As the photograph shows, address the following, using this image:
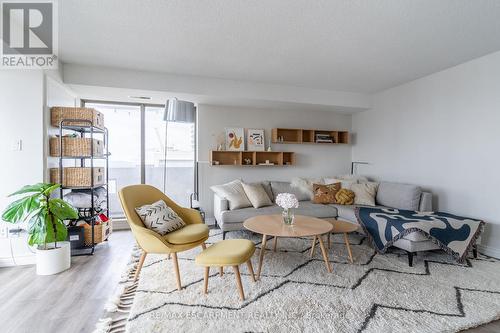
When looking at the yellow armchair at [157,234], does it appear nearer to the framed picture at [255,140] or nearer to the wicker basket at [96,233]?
the wicker basket at [96,233]

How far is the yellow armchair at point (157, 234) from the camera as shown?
225 centimetres

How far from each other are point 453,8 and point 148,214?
129 inches

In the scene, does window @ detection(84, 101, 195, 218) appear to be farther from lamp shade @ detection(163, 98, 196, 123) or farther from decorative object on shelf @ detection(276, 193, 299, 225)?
decorative object on shelf @ detection(276, 193, 299, 225)

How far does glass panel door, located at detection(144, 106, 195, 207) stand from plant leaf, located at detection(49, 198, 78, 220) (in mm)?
1838

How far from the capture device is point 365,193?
409cm

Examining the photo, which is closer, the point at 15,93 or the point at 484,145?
the point at 15,93

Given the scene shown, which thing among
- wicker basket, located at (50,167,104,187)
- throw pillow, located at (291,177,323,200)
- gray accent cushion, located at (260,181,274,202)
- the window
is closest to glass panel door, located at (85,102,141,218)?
the window

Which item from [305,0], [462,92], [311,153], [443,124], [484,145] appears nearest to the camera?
[305,0]

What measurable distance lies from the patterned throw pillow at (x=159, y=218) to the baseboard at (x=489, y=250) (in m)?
3.68

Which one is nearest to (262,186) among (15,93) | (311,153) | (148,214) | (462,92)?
(311,153)

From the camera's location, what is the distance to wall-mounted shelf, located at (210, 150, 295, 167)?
4512 millimetres

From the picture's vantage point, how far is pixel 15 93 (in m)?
2.70

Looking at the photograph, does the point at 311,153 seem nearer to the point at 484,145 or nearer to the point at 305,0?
the point at 484,145

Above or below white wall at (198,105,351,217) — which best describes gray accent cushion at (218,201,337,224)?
below
